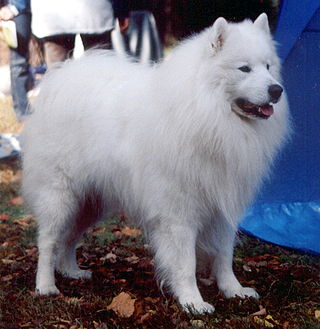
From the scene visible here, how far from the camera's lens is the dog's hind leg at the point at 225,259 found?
4.11 metres

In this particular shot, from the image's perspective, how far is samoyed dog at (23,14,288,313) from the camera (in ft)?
12.0

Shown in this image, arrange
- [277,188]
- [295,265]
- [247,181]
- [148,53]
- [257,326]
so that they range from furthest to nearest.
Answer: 1. [148,53]
2. [277,188]
3. [295,265]
4. [247,181]
5. [257,326]

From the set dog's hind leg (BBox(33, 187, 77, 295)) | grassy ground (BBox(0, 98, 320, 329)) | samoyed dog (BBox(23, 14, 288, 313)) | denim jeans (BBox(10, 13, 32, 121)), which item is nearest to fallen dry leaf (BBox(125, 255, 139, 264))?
grassy ground (BBox(0, 98, 320, 329))

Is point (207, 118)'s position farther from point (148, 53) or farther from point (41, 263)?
point (148, 53)

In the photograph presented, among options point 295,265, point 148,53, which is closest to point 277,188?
point 295,265

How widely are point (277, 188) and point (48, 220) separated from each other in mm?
2039

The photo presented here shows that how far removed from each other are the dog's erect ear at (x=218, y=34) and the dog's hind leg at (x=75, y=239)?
55.2 inches

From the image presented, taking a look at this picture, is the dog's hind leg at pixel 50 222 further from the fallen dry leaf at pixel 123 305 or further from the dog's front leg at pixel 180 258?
the dog's front leg at pixel 180 258

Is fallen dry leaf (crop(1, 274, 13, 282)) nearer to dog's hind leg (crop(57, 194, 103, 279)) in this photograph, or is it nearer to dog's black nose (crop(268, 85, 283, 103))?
dog's hind leg (crop(57, 194, 103, 279))

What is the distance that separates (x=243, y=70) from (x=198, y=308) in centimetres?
132

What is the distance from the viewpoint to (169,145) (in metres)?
3.75

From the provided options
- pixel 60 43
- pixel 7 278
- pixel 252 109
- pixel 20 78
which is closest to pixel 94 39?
pixel 60 43

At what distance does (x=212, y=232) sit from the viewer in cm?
410

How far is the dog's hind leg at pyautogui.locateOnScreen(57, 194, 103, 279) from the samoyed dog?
0.08 ft
